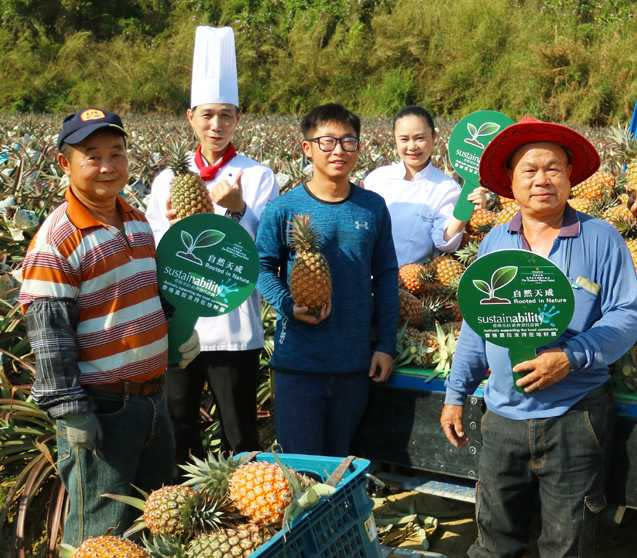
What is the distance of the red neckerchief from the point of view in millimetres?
3969

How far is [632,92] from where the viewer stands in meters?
22.7

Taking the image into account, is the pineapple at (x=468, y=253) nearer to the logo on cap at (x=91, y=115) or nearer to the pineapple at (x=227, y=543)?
the logo on cap at (x=91, y=115)

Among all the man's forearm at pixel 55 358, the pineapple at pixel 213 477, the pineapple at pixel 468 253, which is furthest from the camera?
the pineapple at pixel 468 253

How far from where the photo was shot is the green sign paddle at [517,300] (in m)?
2.73

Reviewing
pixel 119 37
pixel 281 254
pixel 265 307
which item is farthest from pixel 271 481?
pixel 119 37

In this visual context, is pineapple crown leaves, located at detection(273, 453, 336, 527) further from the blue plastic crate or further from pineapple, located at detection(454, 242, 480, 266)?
pineapple, located at detection(454, 242, 480, 266)

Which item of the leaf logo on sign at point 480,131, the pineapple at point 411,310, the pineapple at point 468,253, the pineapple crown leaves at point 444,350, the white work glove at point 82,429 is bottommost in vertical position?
the white work glove at point 82,429

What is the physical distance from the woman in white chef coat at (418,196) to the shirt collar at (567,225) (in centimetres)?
133

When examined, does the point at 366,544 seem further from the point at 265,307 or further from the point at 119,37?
the point at 119,37

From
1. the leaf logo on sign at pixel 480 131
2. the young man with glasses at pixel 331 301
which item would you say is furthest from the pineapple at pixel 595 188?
the young man with glasses at pixel 331 301

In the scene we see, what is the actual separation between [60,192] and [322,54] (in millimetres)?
27090

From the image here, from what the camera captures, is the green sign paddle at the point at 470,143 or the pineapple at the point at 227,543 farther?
the green sign paddle at the point at 470,143

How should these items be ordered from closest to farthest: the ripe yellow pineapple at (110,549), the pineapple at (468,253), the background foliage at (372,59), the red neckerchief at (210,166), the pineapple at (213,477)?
the ripe yellow pineapple at (110,549)
the pineapple at (213,477)
the red neckerchief at (210,166)
the pineapple at (468,253)
the background foliage at (372,59)

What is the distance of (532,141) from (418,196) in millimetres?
1537
